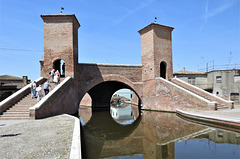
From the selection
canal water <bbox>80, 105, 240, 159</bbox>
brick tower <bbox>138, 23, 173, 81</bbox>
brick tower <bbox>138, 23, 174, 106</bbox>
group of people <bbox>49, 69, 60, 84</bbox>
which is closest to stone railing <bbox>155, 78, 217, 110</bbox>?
brick tower <bbox>138, 23, 174, 106</bbox>

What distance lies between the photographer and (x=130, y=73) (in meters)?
15.1

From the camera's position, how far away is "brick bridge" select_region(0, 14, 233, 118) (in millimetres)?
11148

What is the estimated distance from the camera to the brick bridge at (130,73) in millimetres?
11148

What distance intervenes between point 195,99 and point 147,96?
4.77m

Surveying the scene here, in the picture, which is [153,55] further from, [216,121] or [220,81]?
[220,81]

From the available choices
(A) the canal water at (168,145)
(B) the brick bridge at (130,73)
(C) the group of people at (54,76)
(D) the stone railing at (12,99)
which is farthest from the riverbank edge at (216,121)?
(D) the stone railing at (12,99)

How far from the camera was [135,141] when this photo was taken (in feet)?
20.0

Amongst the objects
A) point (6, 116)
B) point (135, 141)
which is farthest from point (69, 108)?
point (135, 141)

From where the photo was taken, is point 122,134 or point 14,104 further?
point 14,104

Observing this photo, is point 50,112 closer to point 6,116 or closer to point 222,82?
point 6,116

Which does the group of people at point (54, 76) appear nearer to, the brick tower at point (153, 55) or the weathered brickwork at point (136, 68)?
the weathered brickwork at point (136, 68)

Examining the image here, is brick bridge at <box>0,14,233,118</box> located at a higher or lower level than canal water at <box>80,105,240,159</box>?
higher

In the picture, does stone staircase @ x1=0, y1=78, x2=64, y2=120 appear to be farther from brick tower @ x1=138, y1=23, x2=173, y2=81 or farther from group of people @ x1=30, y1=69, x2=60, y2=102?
brick tower @ x1=138, y1=23, x2=173, y2=81

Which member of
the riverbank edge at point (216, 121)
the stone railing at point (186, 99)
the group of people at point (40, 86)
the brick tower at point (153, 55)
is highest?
the brick tower at point (153, 55)
